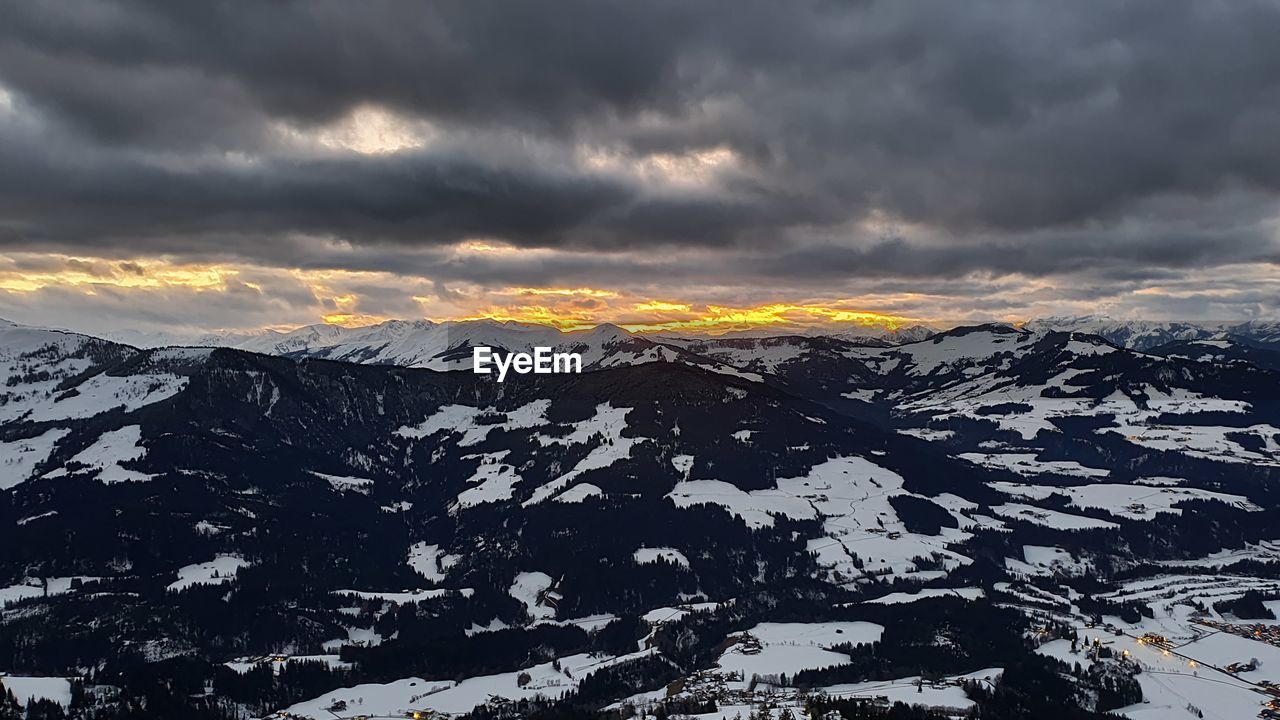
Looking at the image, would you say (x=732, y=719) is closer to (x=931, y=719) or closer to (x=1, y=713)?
(x=931, y=719)

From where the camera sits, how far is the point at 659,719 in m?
200

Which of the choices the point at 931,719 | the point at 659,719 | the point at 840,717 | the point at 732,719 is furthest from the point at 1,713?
the point at 931,719

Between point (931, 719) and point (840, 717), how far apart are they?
19802 mm

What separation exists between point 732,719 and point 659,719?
634 inches

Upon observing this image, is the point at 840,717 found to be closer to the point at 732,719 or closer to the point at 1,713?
the point at 732,719

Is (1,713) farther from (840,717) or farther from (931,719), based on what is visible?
(931,719)

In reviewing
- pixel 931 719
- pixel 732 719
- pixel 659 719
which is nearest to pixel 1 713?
pixel 659 719

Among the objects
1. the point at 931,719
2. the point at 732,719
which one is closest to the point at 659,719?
the point at 732,719

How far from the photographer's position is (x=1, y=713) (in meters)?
198

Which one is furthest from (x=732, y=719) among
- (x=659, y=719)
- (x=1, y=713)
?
(x=1, y=713)

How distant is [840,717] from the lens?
7731 inches

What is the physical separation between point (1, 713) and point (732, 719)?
159 meters

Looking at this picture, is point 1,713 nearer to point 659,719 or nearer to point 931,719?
point 659,719

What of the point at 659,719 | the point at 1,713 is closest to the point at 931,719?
the point at 659,719
